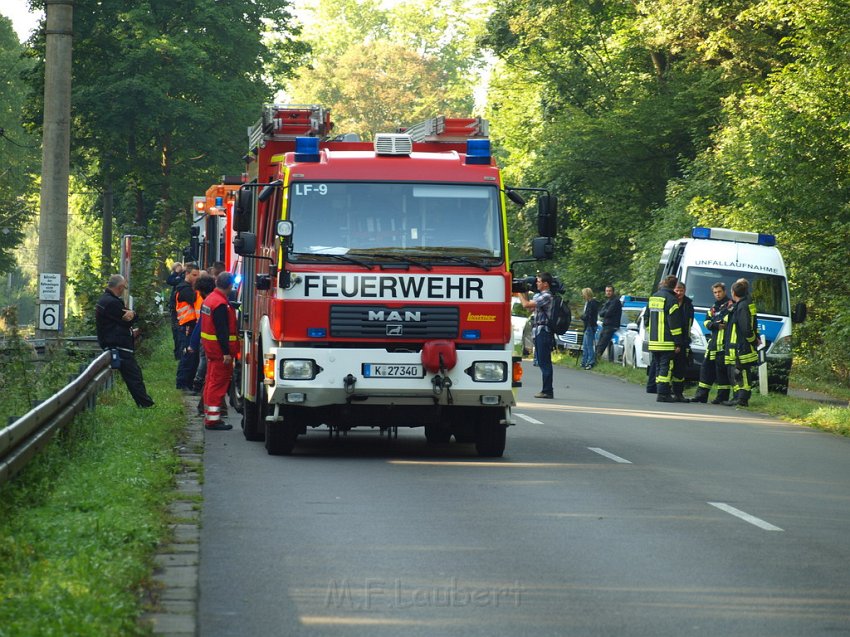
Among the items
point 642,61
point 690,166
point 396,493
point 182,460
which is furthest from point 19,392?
point 642,61

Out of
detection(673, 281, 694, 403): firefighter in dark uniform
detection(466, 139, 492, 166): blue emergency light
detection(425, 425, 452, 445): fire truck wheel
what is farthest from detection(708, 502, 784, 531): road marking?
detection(673, 281, 694, 403): firefighter in dark uniform

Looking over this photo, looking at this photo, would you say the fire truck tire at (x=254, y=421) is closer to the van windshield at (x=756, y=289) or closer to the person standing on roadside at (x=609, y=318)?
the van windshield at (x=756, y=289)

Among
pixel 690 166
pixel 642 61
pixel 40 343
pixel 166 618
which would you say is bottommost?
pixel 166 618

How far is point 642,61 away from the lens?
48031mm

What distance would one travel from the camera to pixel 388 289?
1415 cm

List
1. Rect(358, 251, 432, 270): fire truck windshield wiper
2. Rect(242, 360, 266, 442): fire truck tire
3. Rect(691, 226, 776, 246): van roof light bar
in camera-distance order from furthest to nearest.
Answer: Rect(691, 226, 776, 246): van roof light bar
Rect(242, 360, 266, 442): fire truck tire
Rect(358, 251, 432, 270): fire truck windshield wiper

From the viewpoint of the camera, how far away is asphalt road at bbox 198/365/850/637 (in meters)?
7.54

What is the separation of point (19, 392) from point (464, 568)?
782 cm

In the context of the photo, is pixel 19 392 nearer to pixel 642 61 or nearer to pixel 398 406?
pixel 398 406

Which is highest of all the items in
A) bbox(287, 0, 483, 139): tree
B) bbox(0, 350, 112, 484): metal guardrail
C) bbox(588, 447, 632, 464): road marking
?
bbox(287, 0, 483, 139): tree

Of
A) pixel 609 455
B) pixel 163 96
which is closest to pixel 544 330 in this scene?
pixel 609 455

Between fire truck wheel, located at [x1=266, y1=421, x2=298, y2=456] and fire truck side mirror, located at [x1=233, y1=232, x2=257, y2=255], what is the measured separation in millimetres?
1575

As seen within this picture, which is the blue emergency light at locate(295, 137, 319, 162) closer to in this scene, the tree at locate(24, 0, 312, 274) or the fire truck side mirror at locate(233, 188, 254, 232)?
the fire truck side mirror at locate(233, 188, 254, 232)

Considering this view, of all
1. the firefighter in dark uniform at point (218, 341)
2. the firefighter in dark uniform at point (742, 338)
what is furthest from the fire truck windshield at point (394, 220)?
the firefighter in dark uniform at point (742, 338)
